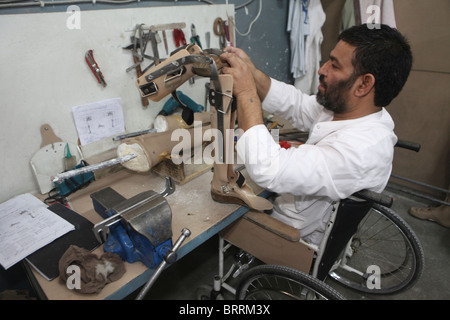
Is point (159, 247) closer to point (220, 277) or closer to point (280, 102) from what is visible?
point (220, 277)

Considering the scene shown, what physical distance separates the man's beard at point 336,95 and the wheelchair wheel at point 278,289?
0.65m

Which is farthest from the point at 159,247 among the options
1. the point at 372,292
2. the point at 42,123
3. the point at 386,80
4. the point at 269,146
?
the point at 372,292

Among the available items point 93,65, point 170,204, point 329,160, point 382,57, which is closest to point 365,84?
point 382,57

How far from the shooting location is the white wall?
1.07 metres

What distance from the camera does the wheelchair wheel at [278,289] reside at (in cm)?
94

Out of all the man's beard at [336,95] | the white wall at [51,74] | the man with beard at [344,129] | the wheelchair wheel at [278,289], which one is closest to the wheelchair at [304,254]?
the wheelchair wheel at [278,289]

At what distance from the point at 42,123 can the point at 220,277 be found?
3.57 ft

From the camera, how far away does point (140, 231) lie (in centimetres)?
77

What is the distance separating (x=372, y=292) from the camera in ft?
4.90

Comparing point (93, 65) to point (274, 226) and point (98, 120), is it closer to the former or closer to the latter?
point (98, 120)

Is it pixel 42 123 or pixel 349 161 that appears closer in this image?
pixel 349 161

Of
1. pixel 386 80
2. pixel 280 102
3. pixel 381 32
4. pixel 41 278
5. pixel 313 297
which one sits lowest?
pixel 313 297

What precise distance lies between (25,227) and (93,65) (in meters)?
0.73

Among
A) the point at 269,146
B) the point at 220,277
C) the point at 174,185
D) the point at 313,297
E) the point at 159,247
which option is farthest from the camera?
the point at 220,277
